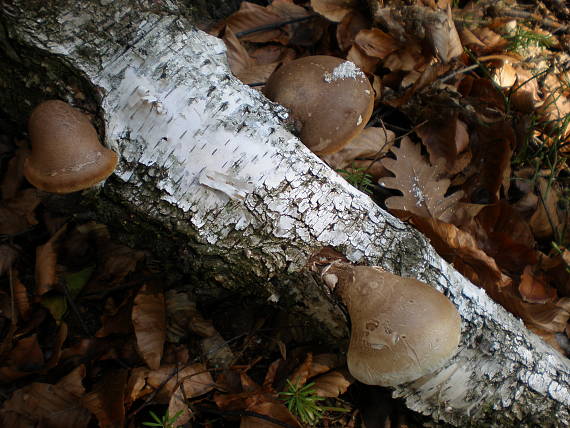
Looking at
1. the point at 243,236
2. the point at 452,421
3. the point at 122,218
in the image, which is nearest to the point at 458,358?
the point at 452,421

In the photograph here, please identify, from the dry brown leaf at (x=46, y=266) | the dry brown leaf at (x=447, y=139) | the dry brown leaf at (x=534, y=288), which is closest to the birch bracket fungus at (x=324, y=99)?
the dry brown leaf at (x=447, y=139)

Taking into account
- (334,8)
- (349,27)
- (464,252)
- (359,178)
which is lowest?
(464,252)

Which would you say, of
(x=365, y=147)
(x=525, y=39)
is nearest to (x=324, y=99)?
(x=365, y=147)

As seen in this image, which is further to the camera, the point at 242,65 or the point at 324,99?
the point at 242,65

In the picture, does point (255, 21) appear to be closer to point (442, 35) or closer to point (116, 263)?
point (442, 35)

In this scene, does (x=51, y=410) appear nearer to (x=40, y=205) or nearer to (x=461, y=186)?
(x=40, y=205)

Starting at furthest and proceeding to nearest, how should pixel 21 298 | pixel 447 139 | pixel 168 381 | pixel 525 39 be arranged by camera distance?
pixel 525 39
pixel 447 139
pixel 21 298
pixel 168 381
